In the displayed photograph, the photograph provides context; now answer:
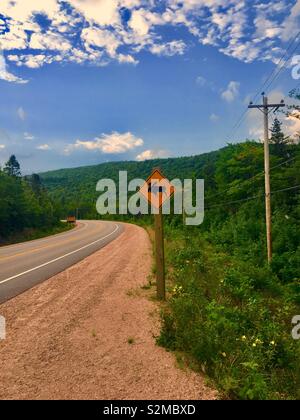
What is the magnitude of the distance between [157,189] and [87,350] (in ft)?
13.9

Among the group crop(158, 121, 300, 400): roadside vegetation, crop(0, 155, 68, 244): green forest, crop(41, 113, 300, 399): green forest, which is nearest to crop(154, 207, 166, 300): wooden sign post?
crop(41, 113, 300, 399): green forest

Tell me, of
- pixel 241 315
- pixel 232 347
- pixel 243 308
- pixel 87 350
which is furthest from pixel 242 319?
pixel 87 350

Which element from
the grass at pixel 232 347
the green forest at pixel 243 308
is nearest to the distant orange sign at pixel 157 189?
the green forest at pixel 243 308

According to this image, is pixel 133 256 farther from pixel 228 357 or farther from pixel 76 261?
pixel 228 357

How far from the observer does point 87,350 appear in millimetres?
5875

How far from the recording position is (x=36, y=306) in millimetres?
8438

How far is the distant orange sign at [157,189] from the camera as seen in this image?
8.77 metres

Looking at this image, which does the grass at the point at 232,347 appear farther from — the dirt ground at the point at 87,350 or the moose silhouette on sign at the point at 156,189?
the moose silhouette on sign at the point at 156,189

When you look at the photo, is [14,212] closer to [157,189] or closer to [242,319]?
[157,189]

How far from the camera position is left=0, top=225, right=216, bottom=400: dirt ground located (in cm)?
459

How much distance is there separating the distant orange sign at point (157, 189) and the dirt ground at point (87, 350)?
2.52 meters

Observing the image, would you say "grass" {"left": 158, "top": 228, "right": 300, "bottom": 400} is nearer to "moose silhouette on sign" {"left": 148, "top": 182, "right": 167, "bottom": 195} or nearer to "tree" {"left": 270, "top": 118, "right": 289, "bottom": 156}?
"moose silhouette on sign" {"left": 148, "top": 182, "right": 167, "bottom": 195}
